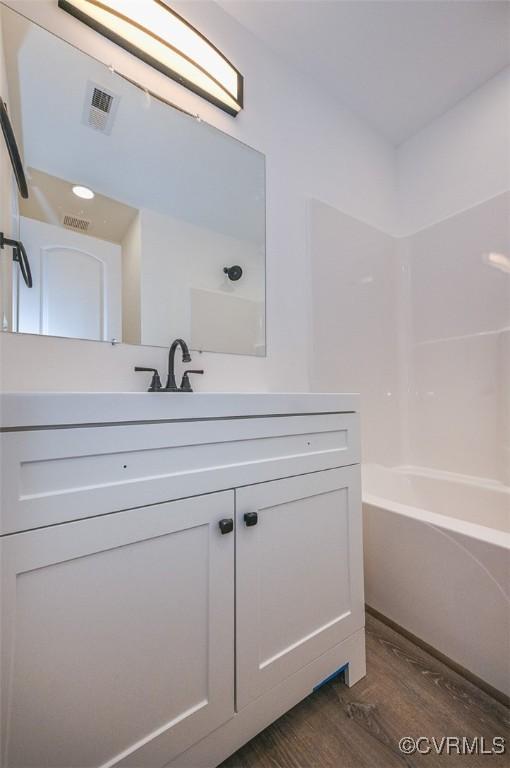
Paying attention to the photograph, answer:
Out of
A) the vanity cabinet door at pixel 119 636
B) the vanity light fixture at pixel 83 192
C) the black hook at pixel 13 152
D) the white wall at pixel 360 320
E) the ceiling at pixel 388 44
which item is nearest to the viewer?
the vanity cabinet door at pixel 119 636

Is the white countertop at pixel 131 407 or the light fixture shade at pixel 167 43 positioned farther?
the light fixture shade at pixel 167 43

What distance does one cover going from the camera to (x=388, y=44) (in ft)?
4.82

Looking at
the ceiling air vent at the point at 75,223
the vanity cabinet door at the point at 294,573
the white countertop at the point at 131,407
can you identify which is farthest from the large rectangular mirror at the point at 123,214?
the vanity cabinet door at the point at 294,573

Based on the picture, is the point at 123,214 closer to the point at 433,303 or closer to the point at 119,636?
the point at 119,636

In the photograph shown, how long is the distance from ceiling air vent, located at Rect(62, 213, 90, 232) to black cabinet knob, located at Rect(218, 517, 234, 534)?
966 mm

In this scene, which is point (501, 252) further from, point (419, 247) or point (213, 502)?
point (213, 502)

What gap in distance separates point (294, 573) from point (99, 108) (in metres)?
1.55

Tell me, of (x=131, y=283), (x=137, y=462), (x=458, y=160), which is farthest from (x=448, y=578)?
(x=458, y=160)

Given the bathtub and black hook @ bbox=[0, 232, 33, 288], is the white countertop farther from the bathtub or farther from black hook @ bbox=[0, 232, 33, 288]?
the bathtub

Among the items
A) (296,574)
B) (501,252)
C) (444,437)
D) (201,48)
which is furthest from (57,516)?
(501,252)

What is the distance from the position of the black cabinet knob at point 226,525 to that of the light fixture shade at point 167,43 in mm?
1524

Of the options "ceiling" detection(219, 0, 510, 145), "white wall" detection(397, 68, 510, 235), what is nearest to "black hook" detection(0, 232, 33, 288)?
"ceiling" detection(219, 0, 510, 145)

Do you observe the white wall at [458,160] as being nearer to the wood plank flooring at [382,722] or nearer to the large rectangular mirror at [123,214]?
the large rectangular mirror at [123,214]

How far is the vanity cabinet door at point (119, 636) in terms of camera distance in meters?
0.53
